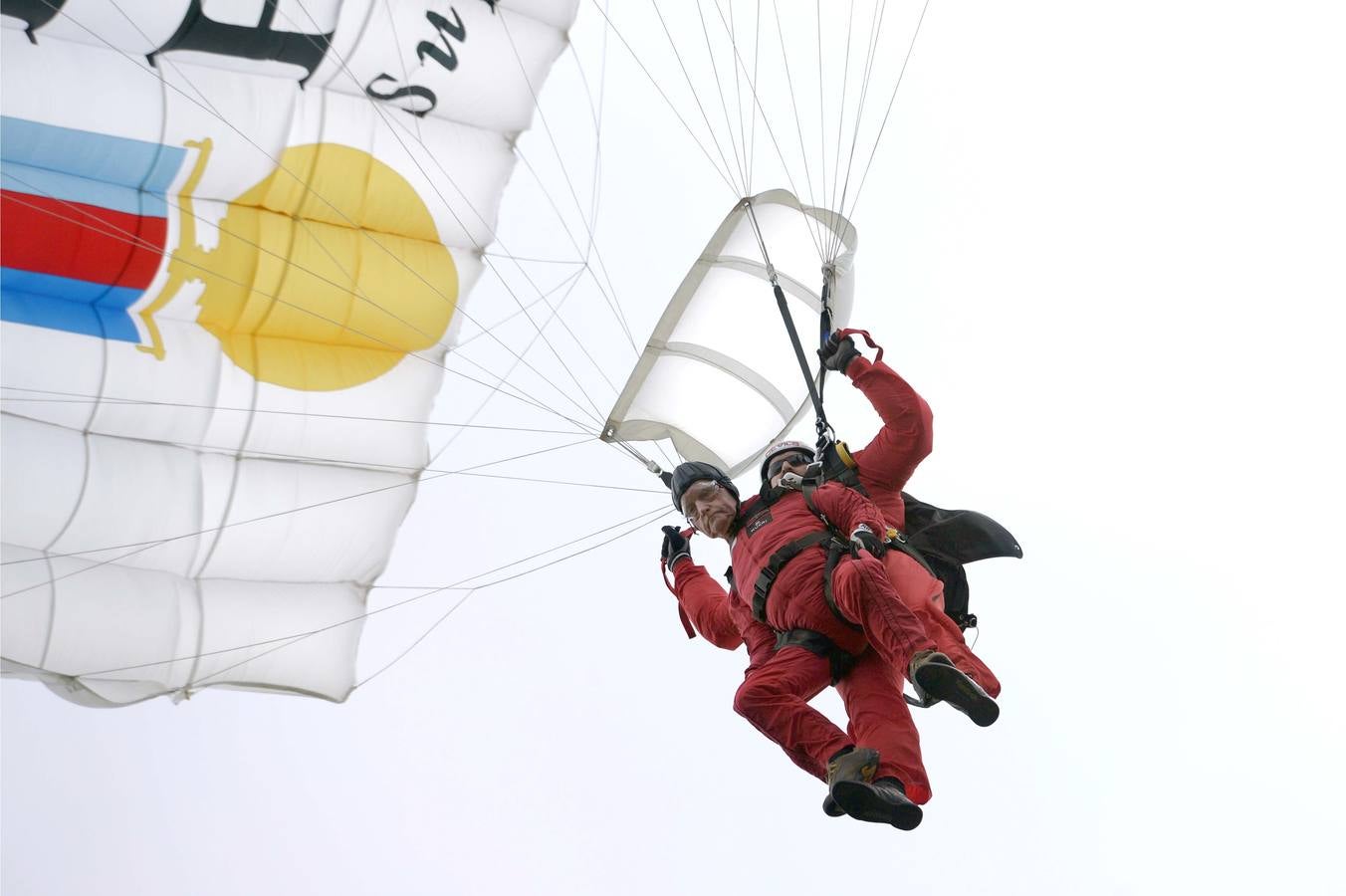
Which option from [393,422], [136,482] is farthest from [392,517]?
[136,482]

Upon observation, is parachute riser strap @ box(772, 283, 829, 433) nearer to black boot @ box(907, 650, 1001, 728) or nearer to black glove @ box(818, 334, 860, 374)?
black glove @ box(818, 334, 860, 374)

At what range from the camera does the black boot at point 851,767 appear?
4.40 m

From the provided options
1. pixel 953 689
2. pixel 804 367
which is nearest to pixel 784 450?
pixel 804 367

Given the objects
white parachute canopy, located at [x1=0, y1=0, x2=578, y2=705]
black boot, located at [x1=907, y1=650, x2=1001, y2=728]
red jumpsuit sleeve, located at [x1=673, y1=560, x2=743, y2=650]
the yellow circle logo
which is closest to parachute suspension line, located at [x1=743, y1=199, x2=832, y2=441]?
red jumpsuit sleeve, located at [x1=673, y1=560, x2=743, y2=650]

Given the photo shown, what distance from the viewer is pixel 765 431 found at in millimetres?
6719

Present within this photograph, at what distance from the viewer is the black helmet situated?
17.9 feet

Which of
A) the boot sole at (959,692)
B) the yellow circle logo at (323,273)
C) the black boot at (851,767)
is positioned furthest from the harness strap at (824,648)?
the yellow circle logo at (323,273)

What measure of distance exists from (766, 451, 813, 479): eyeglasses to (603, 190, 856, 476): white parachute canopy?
105 centimetres

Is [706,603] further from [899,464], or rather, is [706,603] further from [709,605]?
[899,464]

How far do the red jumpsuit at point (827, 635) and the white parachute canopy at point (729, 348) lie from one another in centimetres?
130

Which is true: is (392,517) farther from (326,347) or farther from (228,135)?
(228,135)

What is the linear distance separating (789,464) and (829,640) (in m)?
0.86

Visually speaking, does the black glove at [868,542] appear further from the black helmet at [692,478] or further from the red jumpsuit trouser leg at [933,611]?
the black helmet at [692,478]

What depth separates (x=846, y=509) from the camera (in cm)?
500
